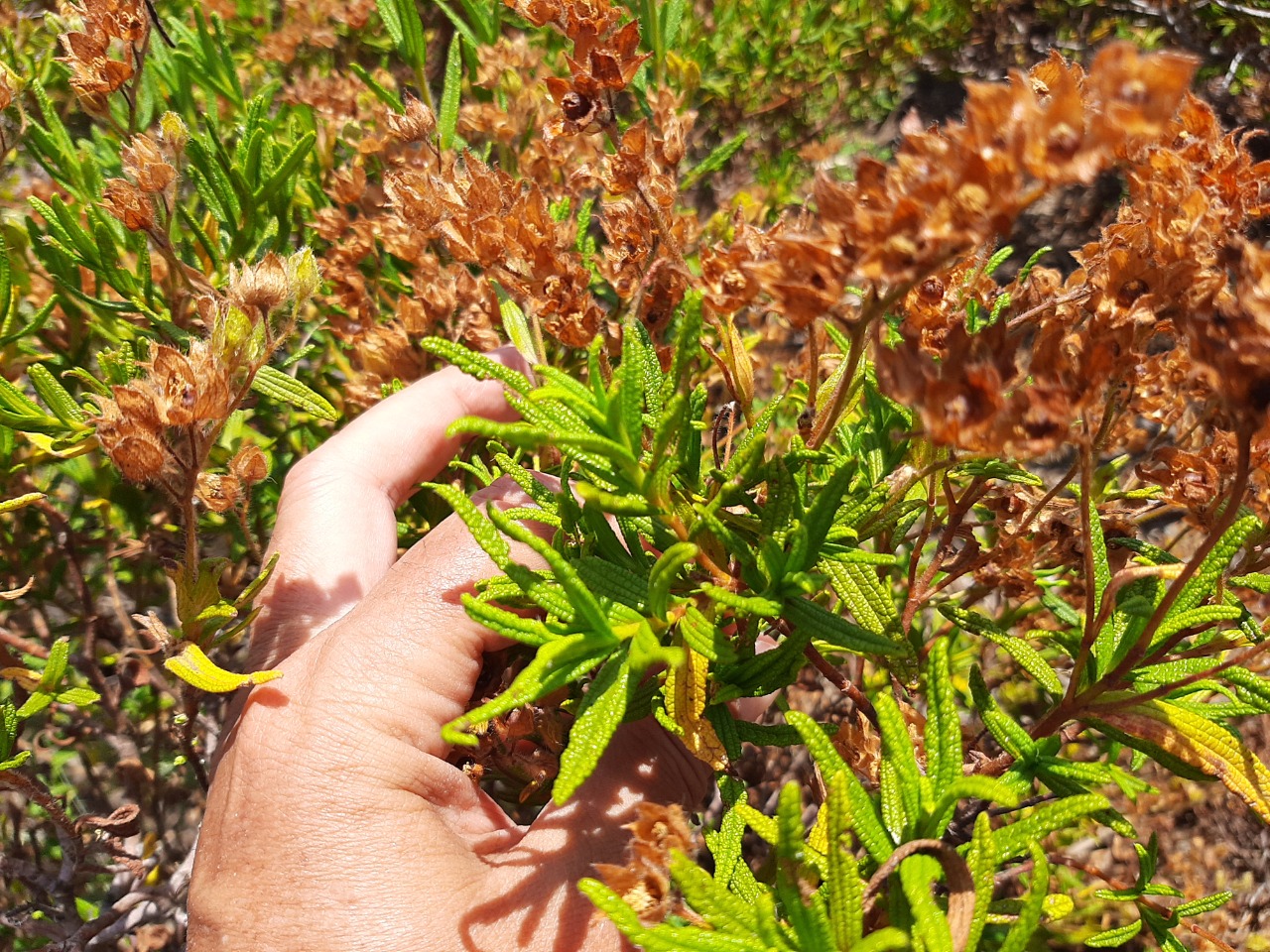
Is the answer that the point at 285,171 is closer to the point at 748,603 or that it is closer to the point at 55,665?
the point at 55,665

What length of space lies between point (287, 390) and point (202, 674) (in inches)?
30.9

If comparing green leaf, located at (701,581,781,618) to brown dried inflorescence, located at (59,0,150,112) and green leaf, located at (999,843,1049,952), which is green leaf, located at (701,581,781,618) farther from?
brown dried inflorescence, located at (59,0,150,112)

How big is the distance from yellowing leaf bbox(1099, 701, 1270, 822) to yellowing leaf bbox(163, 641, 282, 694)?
151 centimetres

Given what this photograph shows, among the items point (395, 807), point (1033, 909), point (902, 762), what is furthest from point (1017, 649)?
point (395, 807)

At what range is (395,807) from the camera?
4.91ft

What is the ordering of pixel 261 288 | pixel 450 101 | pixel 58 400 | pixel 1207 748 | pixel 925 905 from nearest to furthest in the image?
pixel 925 905 < pixel 1207 748 < pixel 261 288 < pixel 58 400 < pixel 450 101

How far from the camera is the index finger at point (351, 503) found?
73.8 inches

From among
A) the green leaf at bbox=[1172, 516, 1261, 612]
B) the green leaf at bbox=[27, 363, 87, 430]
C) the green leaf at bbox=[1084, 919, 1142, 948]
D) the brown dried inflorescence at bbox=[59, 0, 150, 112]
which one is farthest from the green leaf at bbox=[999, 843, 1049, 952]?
the brown dried inflorescence at bbox=[59, 0, 150, 112]

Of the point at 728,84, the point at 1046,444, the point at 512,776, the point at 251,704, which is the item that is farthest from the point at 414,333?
the point at 728,84

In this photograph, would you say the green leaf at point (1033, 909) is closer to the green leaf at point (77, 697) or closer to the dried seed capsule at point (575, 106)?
the dried seed capsule at point (575, 106)

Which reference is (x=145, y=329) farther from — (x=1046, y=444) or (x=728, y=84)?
(x=728, y=84)

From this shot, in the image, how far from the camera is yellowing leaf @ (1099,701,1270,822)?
118cm

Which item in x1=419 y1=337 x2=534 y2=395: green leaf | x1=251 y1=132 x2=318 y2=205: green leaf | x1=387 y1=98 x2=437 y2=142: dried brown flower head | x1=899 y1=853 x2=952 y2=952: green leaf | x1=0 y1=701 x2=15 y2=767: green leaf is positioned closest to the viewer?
x1=899 y1=853 x2=952 y2=952: green leaf

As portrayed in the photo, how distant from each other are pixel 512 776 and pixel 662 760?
1.31 ft
